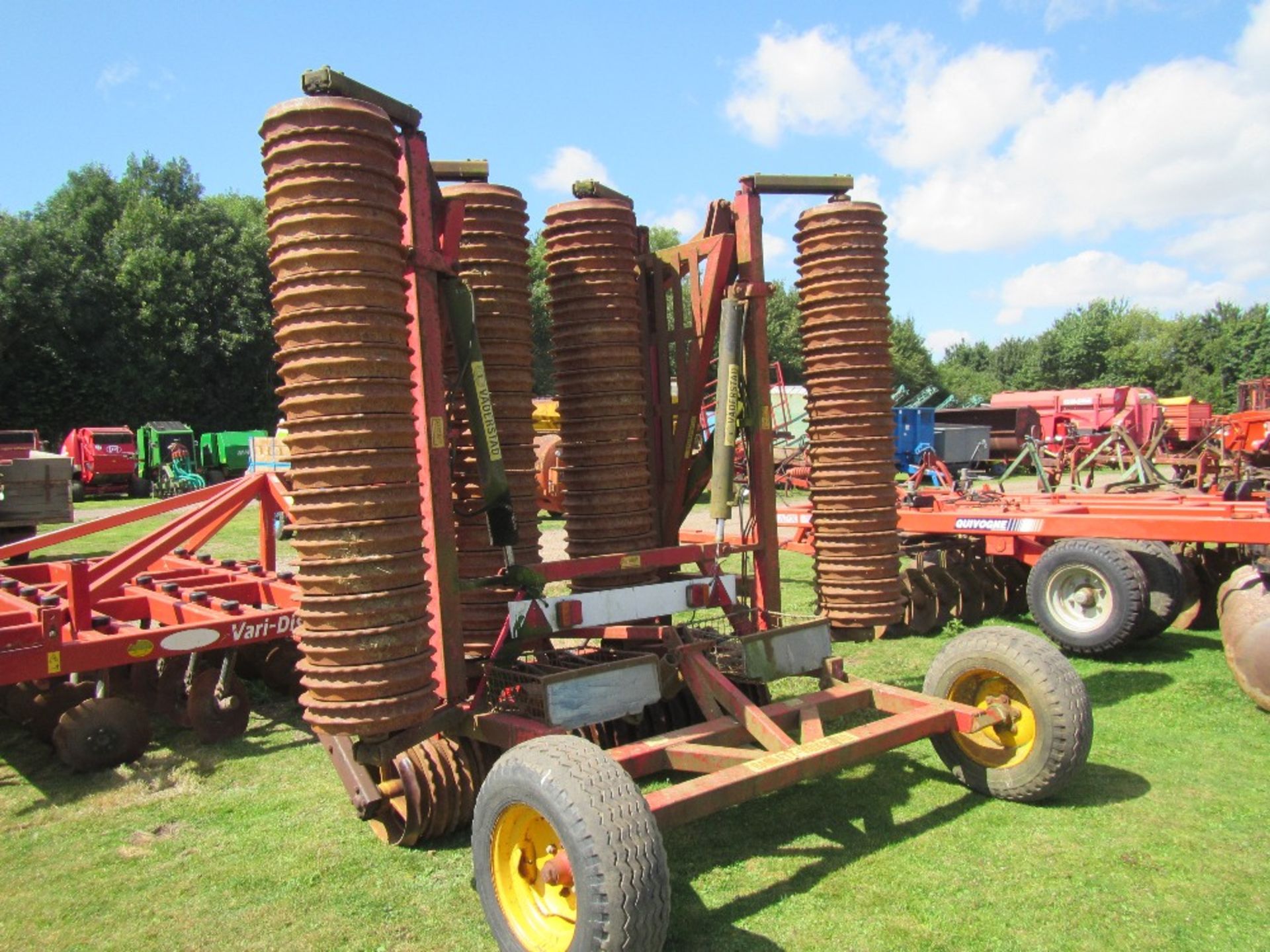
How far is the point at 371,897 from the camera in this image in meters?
3.80

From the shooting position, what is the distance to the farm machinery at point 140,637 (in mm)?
5262

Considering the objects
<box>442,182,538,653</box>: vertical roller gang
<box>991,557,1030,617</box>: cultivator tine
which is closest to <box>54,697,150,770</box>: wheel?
<box>442,182,538,653</box>: vertical roller gang

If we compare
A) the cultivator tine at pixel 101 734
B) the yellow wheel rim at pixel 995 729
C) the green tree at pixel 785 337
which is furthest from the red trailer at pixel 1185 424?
the cultivator tine at pixel 101 734

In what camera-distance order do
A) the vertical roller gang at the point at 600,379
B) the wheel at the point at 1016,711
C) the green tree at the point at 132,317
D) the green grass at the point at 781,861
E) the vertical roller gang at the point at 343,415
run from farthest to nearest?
the green tree at the point at 132,317 → the vertical roller gang at the point at 600,379 → the wheel at the point at 1016,711 → the vertical roller gang at the point at 343,415 → the green grass at the point at 781,861

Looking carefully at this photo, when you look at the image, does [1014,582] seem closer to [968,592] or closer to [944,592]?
[968,592]

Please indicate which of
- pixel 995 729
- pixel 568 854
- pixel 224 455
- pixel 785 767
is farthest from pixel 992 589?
pixel 224 455

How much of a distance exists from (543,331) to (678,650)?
35776 millimetres

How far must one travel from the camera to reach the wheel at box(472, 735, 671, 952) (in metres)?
2.91

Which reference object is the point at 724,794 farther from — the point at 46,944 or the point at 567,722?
the point at 46,944

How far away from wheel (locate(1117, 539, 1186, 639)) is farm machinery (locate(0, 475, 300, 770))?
599 centimetres

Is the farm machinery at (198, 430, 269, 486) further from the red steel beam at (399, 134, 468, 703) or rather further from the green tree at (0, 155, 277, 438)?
the red steel beam at (399, 134, 468, 703)

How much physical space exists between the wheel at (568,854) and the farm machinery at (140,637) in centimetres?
296

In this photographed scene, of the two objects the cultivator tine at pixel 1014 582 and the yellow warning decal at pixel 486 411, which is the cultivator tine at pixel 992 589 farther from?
the yellow warning decal at pixel 486 411

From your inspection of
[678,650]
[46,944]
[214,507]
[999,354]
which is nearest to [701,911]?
[678,650]
